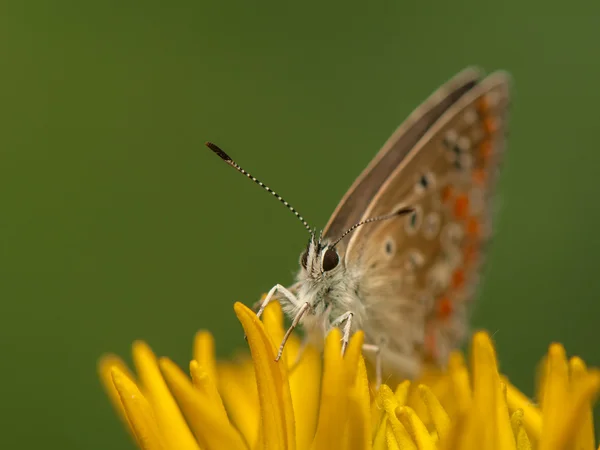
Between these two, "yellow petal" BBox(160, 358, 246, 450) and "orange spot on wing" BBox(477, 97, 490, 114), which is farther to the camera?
"orange spot on wing" BBox(477, 97, 490, 114)

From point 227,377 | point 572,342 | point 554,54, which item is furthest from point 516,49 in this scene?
point 227,377

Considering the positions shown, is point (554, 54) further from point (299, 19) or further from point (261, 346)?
point (261, 346)

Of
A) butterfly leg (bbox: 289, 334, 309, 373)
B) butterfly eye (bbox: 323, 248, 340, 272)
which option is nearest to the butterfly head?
butterfly eye (bbox: 323, 248, 340, 272)

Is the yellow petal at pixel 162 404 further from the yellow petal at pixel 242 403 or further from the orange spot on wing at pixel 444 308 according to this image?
the orange spot on wing at pixel 444 308

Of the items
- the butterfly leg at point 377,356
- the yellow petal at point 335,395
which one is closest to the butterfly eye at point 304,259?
the butterfly leg at point 377,356

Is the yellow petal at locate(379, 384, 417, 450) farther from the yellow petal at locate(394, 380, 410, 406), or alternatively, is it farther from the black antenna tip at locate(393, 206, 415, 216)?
the black antenna tip at locate(393, 206, 415, 216)

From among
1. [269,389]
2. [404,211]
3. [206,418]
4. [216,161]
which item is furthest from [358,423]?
[216,161]
